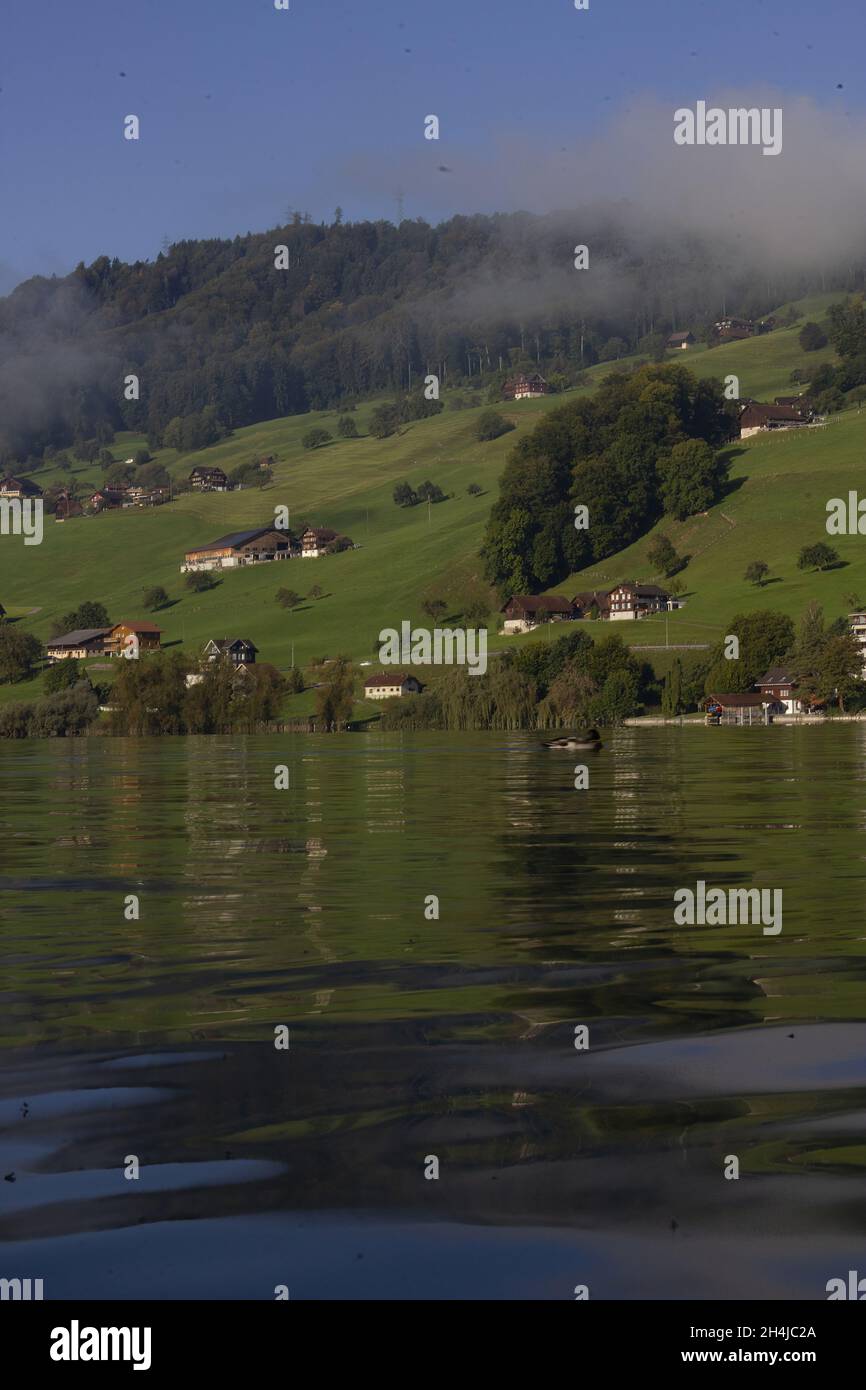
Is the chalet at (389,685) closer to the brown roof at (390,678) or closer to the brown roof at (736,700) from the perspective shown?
the brown roof at (390,678)

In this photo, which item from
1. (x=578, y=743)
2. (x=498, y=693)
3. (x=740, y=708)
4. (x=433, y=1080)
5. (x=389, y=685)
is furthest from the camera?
(x=389, y=685)

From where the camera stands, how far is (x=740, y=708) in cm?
18475

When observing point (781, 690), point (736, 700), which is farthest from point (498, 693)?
point (781, 690)

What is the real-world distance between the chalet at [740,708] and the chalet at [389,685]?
32346mm

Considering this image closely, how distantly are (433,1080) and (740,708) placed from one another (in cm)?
17642

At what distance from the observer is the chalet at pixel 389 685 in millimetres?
183875

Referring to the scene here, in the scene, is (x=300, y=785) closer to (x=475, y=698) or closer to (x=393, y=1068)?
(x=393, y=1068)

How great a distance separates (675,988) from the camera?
49.4 ft

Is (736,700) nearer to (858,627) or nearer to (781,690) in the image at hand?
(781,690)

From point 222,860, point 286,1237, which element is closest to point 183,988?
point 286,1237

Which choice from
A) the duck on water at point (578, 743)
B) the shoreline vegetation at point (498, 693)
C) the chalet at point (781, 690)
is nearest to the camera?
the duck on water at point (578, 743)

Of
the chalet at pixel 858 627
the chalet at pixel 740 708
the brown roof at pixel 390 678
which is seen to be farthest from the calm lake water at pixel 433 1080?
the chalet at pixel 858 627
